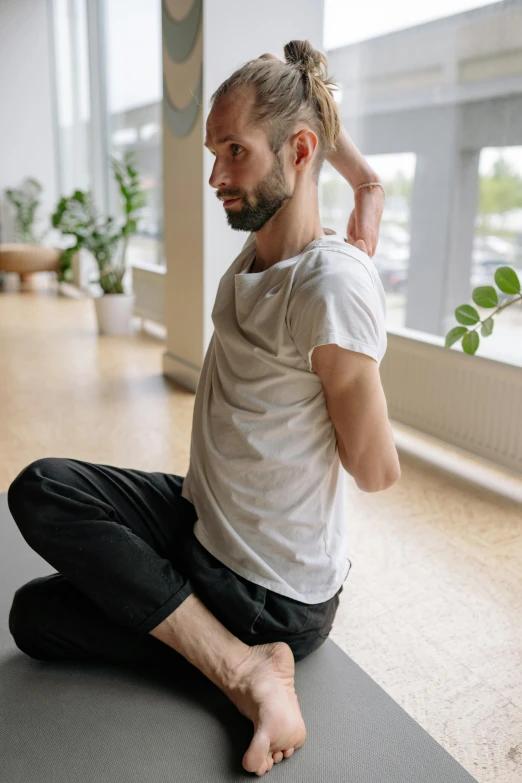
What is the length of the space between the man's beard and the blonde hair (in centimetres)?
4

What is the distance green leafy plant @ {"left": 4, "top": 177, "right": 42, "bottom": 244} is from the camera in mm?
7641

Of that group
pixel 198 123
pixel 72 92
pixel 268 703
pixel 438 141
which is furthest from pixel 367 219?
pixel 72 92

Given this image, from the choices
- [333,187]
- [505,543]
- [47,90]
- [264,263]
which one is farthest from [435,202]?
[47,90]

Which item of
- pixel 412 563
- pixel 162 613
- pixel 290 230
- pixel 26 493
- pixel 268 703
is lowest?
pixel 412 563

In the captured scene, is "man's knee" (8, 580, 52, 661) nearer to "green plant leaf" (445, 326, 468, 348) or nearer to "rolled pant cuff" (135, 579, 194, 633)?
"rolled pant cuff" (135, 579, 194, 633)

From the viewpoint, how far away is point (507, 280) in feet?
6.41

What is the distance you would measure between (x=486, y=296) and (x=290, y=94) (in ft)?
3.67

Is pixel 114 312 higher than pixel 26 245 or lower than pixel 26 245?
lower

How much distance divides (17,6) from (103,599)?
8080 mm

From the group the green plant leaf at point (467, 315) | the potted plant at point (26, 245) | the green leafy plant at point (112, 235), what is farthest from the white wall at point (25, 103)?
the green plant leaf at point (467, 315)

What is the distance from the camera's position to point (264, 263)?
1259 millimetres

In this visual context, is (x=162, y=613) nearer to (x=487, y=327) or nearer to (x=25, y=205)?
(x=487, y=327)

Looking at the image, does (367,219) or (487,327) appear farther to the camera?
(487,327)

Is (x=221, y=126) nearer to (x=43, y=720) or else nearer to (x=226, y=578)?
(x=226, y=578)
